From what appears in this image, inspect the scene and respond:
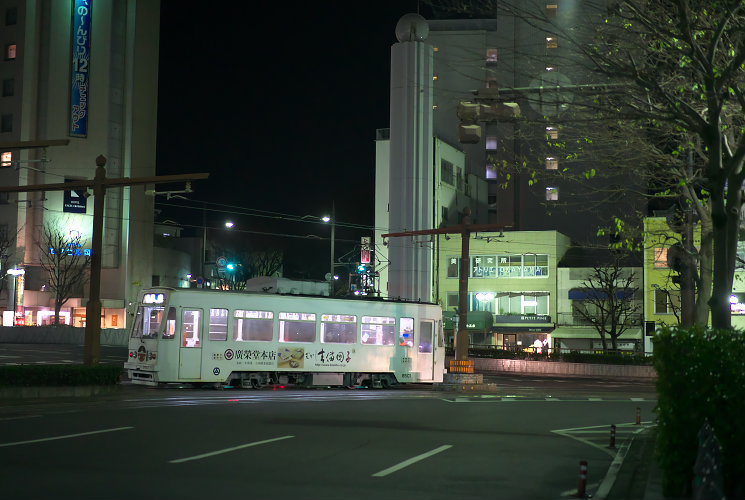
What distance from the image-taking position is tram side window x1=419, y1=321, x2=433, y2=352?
1297 inches

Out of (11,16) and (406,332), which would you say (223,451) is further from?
(11,16)

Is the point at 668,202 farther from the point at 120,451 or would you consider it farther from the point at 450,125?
the point at 120,451

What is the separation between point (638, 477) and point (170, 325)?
58.8 feet

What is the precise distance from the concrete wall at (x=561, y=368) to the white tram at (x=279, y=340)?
1853cm

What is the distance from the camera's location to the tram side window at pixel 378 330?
31.1 m

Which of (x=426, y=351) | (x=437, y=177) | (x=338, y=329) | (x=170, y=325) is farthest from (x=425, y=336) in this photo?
(x=437, y=177)

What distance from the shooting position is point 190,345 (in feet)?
88.3

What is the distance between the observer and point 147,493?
31.8 feet

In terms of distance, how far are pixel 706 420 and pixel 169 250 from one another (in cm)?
7821

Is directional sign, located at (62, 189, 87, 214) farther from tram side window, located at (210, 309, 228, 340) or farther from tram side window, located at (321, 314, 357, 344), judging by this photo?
tram side window, located at (210, 309, 228, 340)

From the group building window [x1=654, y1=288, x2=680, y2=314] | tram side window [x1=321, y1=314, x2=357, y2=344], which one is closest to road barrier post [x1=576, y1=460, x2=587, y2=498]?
tram side window [x1=321, y1=314, x2=357, y2=344]

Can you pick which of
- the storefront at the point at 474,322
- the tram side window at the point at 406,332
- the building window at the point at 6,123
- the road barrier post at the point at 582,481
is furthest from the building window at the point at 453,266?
the road barrier post at the point at 582,481

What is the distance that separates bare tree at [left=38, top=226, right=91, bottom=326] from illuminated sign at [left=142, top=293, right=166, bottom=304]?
1558 inches

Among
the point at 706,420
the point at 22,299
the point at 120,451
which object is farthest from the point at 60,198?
the point at 706,420
